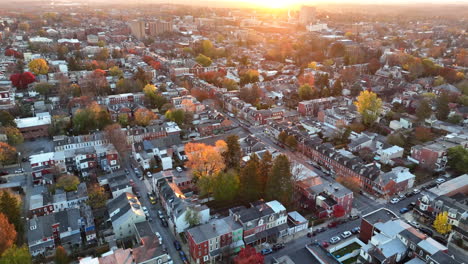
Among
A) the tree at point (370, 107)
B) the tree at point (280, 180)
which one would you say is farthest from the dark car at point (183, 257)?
the tree at point (370, 107)

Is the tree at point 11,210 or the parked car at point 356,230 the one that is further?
the parked car at point 356,230

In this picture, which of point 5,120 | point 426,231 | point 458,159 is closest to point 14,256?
point 5,120

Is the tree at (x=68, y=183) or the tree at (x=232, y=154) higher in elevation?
the tree at (x=232, y=154)

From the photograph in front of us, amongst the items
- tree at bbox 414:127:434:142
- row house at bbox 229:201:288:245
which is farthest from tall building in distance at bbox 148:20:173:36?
row house at bbox 229:201:288:245

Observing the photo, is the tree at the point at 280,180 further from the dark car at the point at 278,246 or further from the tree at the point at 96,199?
the tree at the point at 96,199

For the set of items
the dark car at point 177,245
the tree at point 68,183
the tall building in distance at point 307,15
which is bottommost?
the dark car at point 177,245

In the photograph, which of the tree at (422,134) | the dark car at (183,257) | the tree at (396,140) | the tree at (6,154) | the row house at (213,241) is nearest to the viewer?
the row house at (213,241)
